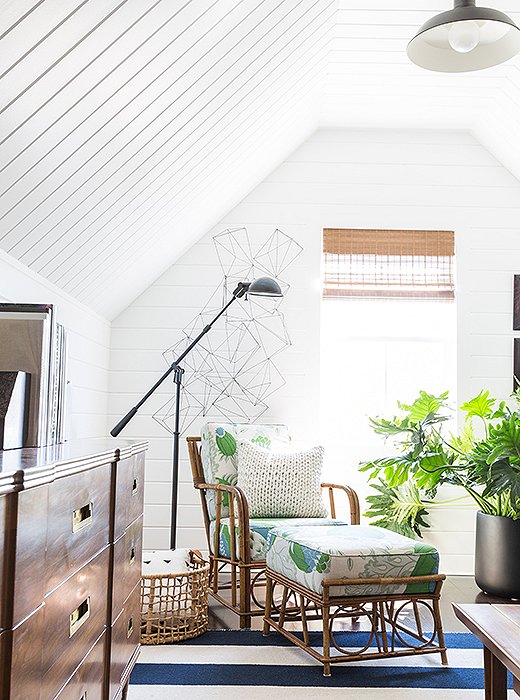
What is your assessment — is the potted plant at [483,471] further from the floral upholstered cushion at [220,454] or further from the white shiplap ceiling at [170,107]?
the white shiplap ceiling at [170,107]

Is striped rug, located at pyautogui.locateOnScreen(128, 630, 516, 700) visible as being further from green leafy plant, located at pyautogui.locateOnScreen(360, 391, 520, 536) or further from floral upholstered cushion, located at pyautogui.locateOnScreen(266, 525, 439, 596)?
green leafy plant, located at pyautogui.locateOnScreen(360, 391, 520, 536)

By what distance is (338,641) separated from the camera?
123 inches

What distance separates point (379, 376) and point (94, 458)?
12.0 ft

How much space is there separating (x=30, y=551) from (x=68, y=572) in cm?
34

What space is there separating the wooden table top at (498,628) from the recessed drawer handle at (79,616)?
96 cm

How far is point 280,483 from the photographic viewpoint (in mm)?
3764

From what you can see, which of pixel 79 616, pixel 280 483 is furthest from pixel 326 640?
pixel 79 616

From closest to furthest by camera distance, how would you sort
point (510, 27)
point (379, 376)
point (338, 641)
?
point (510, 27)
point (338, 641)
point (379, 376)

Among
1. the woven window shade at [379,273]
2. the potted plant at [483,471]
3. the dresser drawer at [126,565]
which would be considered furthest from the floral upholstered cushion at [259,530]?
the woven window shade at [379,273]

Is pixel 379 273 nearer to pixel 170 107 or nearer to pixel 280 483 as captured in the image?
pixel 280 483

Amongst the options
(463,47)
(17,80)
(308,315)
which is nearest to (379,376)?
(308,315)

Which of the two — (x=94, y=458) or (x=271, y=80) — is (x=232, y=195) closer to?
(x=271, y=80)

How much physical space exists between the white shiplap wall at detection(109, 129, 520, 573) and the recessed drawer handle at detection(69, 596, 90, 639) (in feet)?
10.4

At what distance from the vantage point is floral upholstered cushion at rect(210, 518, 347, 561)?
3.41m
